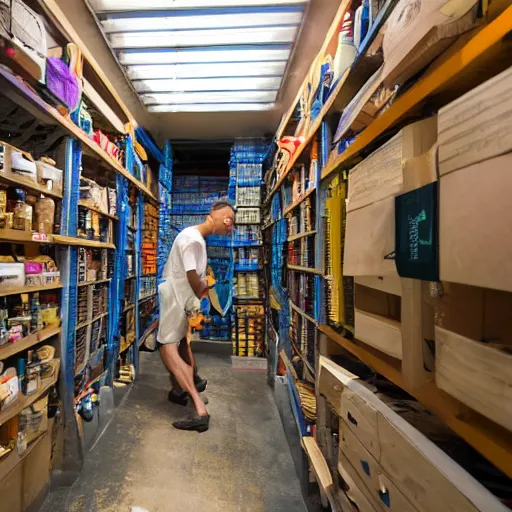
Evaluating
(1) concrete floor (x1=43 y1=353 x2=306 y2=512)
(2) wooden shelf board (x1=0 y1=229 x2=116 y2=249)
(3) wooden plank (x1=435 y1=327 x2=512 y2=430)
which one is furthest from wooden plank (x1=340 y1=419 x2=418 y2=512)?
(2) wooden shelf board (x1=0 y1=229 x2=116 y2=249)

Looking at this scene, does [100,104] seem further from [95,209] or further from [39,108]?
[39,108]

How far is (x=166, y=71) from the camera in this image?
336 centimetres

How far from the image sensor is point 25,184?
1.76 m

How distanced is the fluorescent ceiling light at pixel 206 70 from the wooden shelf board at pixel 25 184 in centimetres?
198

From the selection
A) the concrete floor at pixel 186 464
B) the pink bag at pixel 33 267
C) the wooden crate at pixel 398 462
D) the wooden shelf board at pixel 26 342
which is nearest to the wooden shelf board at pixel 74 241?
the pink bag at pixel 33 267

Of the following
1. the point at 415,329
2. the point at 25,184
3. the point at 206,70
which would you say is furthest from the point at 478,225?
the point at 206,70

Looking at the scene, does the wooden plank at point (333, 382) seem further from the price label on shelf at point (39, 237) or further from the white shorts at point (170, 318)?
the white shorts at point (170, 318)

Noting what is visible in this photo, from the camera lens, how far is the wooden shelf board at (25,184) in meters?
1.63

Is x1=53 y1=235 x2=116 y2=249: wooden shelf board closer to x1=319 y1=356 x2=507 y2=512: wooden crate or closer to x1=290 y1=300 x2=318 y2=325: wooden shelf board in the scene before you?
x1=290 y1=300 x2=318 y2=325: wooden shelf board

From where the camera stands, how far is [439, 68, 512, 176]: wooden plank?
1.86ft

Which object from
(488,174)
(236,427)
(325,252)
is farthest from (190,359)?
(488,174)

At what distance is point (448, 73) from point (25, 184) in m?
1.99

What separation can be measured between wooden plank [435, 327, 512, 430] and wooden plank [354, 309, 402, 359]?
222 mm

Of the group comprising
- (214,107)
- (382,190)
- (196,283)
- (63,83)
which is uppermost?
(214,107)
